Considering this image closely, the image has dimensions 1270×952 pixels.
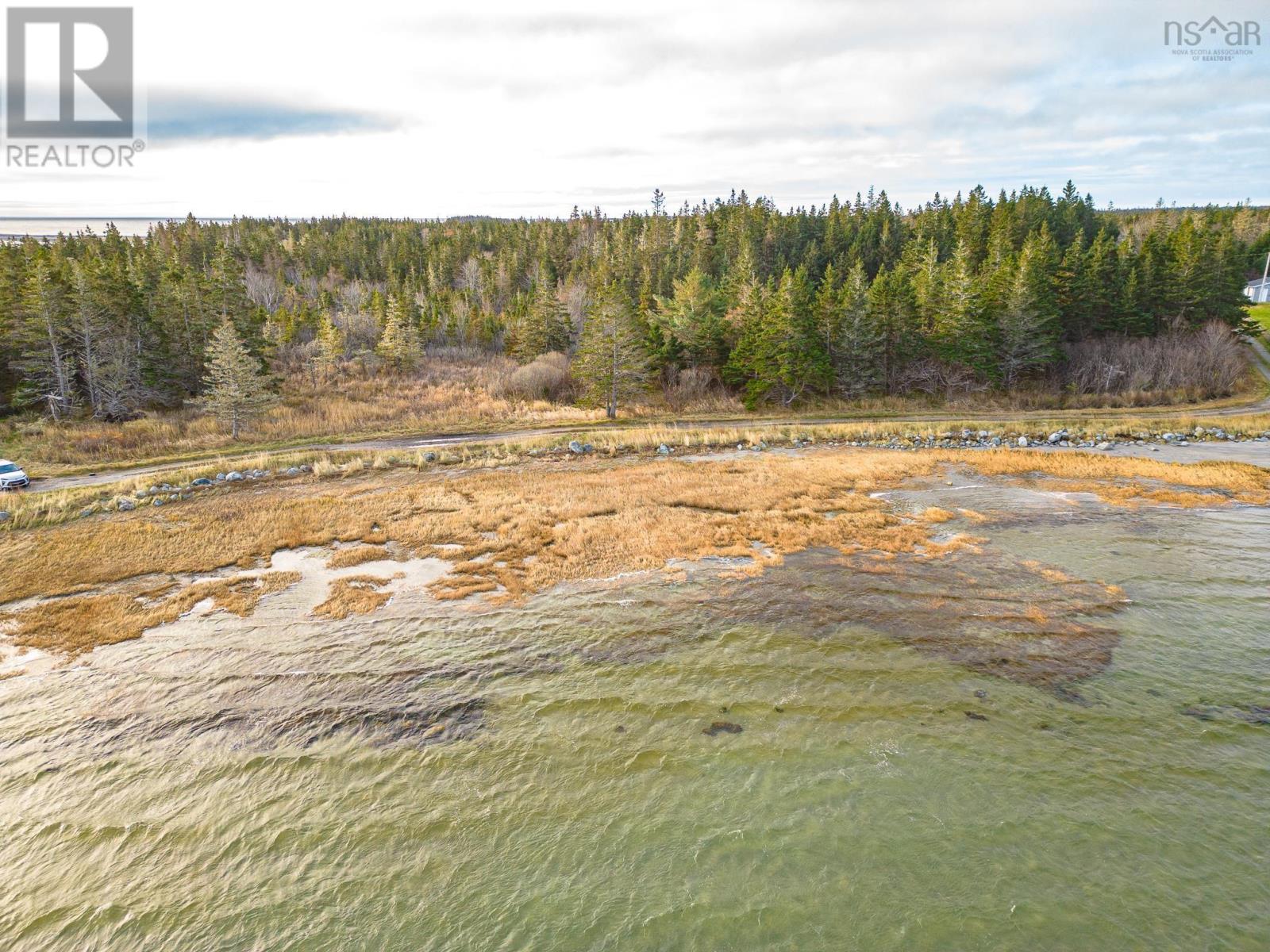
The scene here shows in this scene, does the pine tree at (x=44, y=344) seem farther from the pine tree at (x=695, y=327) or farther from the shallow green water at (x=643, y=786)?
the pine tree at (x=695, y=327)

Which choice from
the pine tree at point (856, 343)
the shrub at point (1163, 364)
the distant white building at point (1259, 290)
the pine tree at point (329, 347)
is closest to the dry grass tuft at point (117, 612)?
the pine tree at point (856, 343)

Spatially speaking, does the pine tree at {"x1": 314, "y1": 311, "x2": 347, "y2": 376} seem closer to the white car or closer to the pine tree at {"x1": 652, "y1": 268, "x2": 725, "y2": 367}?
the pine tree at {"x1": 652, "y1": 268, "x2": 725, "y2": 367}

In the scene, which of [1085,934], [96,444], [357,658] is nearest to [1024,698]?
[1085,934]

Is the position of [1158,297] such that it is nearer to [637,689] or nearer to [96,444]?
[637,689]

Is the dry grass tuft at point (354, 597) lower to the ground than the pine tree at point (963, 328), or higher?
lower

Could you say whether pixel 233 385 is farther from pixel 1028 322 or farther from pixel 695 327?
pixel 1028 322

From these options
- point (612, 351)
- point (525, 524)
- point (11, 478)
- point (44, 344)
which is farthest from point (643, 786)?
point (44, 344)

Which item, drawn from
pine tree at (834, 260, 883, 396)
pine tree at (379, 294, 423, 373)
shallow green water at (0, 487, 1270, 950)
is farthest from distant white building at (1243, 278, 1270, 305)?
pine tree at (379, 294, 423, 373)
